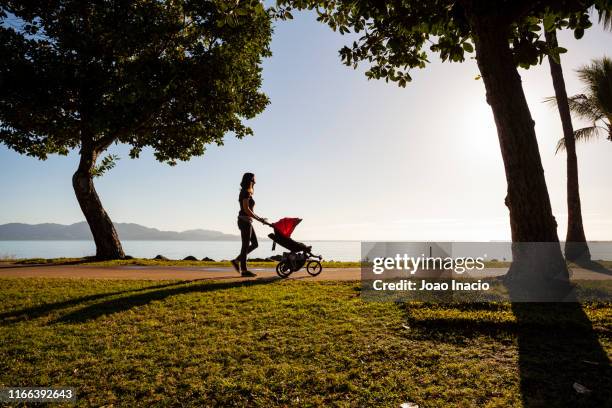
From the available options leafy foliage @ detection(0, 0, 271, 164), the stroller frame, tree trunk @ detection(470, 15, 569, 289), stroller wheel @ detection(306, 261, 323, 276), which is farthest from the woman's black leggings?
leafy foliage @ detection(0, 0, 271, 164)

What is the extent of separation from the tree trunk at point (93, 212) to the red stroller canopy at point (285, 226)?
10.7 meters

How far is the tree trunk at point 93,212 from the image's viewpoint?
1734 centimetres

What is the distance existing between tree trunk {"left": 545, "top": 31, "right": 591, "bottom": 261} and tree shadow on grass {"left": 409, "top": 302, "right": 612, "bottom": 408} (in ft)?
40.8

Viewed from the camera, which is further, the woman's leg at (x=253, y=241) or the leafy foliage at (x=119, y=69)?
the leafy foliage at (x=119, y=69)

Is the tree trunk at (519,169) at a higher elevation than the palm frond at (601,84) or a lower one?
lower

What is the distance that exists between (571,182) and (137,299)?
17.7m

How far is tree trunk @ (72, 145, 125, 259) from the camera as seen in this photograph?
1734 cm

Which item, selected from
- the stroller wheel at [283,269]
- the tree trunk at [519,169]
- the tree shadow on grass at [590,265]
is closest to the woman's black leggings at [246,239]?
the stroller wheel at [283,269]

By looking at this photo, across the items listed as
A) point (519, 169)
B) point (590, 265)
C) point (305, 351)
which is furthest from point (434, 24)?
point (590, 265)

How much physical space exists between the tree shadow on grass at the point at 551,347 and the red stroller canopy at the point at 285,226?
4.84m

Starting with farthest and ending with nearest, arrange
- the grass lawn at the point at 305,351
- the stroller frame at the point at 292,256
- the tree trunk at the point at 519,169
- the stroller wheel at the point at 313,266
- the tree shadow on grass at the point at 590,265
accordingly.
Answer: the tree shadow on grass at the point at 590,265 < the stroller wheel at the point at 313,266 < the stroller frame at the point at 292,256 < the tree trunk at the point at 519,169 < the grass lawn at the point at 305,351

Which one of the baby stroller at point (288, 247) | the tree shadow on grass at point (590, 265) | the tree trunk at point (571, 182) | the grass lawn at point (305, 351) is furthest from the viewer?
the tree trunk at point (571, 182)

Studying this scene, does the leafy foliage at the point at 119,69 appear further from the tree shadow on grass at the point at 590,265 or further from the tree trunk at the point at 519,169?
the tree shadow on grass at the point at 590,265

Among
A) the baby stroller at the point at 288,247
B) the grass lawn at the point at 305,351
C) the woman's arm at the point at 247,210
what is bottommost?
the grass lawn at the point at 305,351
